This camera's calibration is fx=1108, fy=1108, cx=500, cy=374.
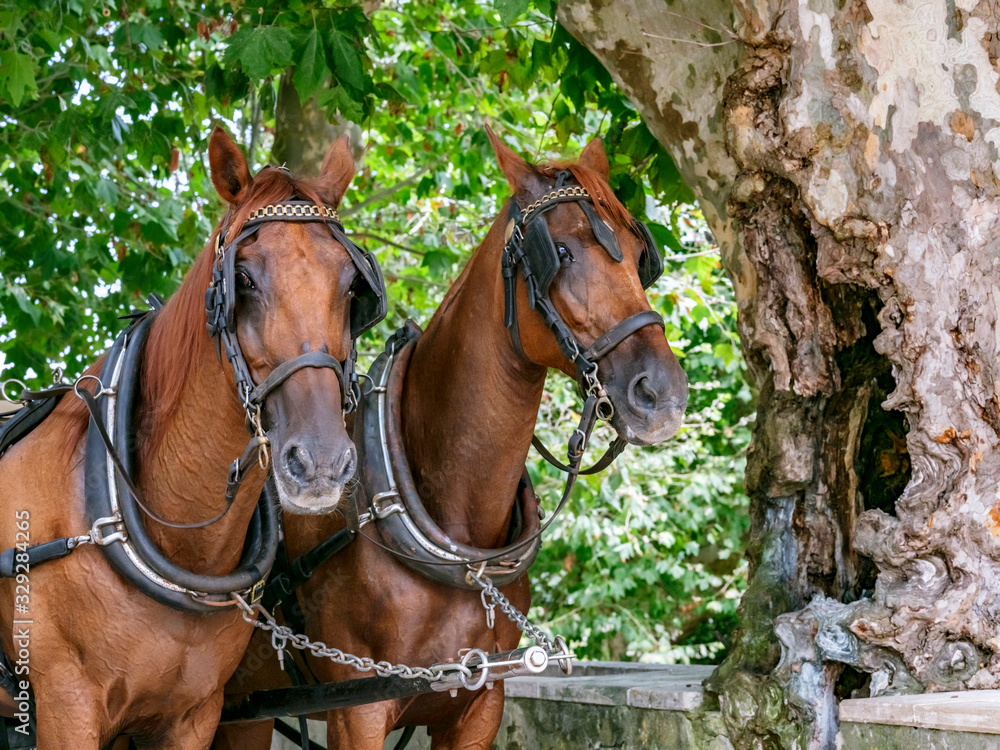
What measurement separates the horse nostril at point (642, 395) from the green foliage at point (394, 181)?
3.83 ft

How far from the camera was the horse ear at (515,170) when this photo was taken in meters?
2.92

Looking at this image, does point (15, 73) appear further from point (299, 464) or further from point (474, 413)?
point (299, 464)

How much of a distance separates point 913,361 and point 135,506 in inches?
78.1

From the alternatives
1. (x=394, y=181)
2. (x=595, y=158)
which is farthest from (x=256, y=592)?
(x=394, y=181)

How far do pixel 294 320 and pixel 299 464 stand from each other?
298 mm

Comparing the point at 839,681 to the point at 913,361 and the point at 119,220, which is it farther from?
the point at 119,220

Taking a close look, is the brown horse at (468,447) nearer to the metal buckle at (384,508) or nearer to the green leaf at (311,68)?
the metal buckle at (384,508)

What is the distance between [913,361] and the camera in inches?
115

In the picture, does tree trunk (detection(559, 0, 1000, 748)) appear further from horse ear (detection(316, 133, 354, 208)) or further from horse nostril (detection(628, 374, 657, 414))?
horse ear (detection(316, 133, 354, 208))

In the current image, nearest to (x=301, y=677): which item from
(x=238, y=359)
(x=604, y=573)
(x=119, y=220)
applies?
(x=238, y=359)

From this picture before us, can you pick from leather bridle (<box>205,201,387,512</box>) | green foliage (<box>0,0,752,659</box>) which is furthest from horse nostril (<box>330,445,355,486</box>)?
green foliage (<box>0,0,752,659</box>)

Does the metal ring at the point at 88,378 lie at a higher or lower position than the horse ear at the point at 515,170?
lower

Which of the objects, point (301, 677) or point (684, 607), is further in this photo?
point (684, 607)

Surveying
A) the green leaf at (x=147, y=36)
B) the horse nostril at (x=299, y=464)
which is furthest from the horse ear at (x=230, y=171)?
the green leaf at (x=147, y=36)
